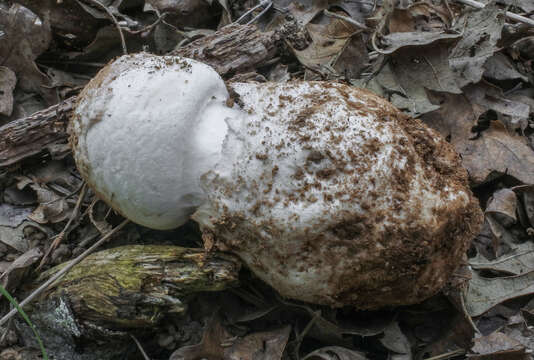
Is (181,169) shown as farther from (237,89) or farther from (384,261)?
(384,261)

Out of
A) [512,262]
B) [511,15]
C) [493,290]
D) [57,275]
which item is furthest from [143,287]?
[511,15]

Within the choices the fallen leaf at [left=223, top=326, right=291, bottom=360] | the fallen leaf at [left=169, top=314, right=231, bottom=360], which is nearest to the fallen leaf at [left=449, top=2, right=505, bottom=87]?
the fallen leaf at [left=223, top=326, right=291, bottom=360]

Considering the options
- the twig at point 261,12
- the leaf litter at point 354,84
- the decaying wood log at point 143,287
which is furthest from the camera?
the twig at point 261,12

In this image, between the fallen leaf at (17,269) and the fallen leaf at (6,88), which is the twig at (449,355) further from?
the fallen leaf at (6,88)

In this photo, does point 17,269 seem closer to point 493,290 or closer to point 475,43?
point 493,290

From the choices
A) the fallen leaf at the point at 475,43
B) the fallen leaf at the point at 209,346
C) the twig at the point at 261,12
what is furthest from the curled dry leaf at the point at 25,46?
the fallen leaf at the point at 475,43

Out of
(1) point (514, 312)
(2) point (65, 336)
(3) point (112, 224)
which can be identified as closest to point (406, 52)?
(1) point (514, 312)

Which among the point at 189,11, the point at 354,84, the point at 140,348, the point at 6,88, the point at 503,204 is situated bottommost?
Result: the point at 140,348

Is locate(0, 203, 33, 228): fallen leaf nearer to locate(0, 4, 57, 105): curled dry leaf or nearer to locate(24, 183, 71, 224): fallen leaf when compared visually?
locate(24, 183, 71, 224): fallen leaf
